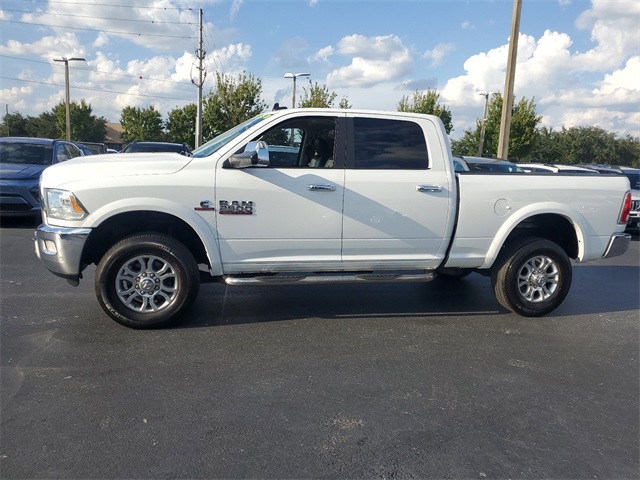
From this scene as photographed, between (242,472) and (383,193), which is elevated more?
(383,193)

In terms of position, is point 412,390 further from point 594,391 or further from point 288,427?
point 594,391

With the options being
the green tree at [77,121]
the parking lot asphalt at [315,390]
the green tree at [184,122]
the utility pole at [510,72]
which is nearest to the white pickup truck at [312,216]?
the parking lot asphalt at [315,390]

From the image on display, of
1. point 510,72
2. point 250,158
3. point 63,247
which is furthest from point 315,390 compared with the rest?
point 510,72

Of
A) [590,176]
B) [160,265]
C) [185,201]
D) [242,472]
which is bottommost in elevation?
[242,472]

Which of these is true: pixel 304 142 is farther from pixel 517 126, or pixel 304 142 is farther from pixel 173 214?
pixel 517 126

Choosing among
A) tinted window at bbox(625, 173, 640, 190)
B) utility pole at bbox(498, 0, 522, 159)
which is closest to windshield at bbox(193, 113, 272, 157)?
tinted window at bbox(625, 173, 640, 190)

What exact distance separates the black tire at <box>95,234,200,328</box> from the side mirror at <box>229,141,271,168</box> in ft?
2.99

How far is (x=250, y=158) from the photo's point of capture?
460cm

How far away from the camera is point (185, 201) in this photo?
456cm

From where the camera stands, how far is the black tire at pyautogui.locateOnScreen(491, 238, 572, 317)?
17.7 ft

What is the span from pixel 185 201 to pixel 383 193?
185 centimetres

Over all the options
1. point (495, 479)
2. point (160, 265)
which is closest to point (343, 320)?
point (160, 265)

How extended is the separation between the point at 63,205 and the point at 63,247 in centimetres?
36

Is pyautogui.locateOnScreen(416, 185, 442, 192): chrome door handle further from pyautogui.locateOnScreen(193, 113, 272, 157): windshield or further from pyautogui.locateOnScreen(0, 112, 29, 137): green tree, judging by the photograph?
pyautogui.locateOnScreen(0, 112, 29, 137): green tree
